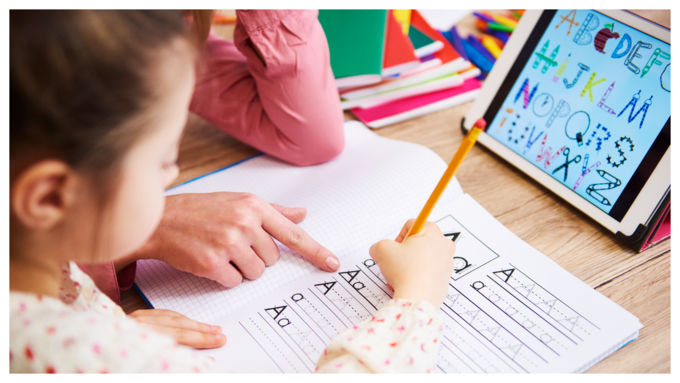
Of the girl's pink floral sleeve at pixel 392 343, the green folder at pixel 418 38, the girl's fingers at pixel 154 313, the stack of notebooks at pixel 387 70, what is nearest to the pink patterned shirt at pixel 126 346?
the girl's pink floral sleeve at pixel 392 343

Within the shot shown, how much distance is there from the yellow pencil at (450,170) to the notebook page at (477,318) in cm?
8

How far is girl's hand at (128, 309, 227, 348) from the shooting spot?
1.56 ft

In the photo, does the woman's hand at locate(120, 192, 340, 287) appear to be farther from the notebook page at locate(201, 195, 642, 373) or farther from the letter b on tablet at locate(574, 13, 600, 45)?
the letter b on tablet at locate(574, 13, 600, 45)

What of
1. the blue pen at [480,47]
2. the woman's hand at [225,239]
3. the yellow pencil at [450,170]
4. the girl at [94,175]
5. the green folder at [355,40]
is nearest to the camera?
the girl at [94,175]

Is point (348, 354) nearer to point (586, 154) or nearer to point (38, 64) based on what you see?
point (38, 64)

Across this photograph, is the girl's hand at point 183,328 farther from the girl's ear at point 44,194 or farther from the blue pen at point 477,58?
the blue pen at point 477,58

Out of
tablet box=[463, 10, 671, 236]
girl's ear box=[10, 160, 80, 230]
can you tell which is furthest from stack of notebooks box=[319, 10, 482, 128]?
girl's ear box=[10, 160, 80, 230]

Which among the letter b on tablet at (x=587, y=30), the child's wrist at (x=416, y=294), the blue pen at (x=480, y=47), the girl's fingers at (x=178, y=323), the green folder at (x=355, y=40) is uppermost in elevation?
the letter b on tablet at (x=587, y=30)

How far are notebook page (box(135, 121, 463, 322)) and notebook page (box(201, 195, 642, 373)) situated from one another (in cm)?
2

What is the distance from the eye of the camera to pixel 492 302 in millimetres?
534

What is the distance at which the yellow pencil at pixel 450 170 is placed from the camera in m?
0.42

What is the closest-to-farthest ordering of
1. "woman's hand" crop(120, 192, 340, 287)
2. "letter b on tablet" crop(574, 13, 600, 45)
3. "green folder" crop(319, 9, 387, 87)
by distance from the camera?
"woman's hand" crop(120, 192, 340, 287), "letter b on tablet" crop(574, 13, 600, 45), "green folder" crop(319, 9, 387, 87)

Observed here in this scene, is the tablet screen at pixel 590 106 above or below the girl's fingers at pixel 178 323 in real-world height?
above

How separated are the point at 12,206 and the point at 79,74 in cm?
11
